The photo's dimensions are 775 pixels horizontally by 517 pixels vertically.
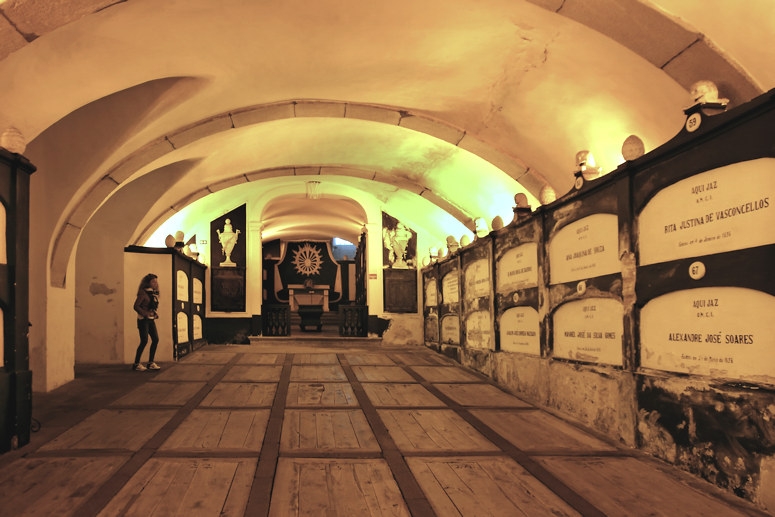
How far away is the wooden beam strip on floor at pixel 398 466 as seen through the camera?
9.37 feet

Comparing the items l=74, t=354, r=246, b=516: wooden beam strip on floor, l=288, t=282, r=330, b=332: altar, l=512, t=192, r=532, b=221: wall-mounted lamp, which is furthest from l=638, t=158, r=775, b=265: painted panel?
l=288, t=282, r=330, b=332: altar

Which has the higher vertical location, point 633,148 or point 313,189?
point 313,189

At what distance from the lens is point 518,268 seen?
648 centimetres

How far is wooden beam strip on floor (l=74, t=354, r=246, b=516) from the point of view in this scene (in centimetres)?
284

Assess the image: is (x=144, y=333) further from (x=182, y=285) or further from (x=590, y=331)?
(x=590, y=331)

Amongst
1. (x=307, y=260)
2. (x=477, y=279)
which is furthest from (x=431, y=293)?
(x=307, y=260)

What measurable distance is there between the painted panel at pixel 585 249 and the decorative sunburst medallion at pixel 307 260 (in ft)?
55.4

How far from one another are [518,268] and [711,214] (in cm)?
322

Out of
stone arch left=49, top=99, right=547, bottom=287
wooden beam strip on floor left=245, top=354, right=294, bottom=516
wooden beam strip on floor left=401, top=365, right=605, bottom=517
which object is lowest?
wooden beam strip on floor left=401, top=365, right=605, bottom=517

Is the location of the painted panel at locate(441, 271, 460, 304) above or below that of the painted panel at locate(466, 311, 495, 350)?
above

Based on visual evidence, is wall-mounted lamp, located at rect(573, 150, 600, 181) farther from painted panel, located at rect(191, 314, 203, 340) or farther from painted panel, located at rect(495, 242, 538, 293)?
painted panel, located at rect(191, 314, 203, 340)

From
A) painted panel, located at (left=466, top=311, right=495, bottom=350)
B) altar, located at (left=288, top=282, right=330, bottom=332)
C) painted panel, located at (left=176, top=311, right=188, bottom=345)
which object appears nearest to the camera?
painted panel, located at (left=466, top=311, right=495, bottom=350)

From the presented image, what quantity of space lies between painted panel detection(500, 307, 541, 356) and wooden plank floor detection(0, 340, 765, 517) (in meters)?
0.58

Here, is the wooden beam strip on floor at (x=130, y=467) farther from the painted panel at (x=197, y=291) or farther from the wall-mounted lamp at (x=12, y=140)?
the painted panel at (x=197, y=291)
